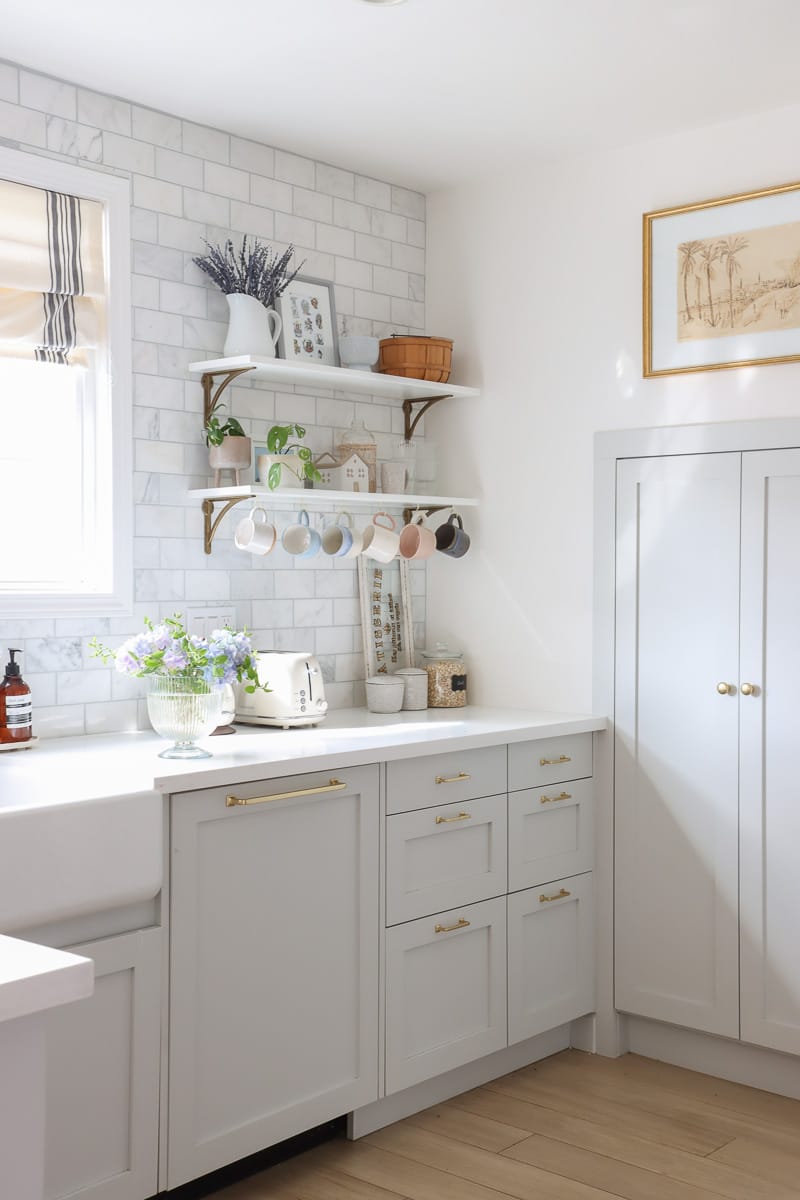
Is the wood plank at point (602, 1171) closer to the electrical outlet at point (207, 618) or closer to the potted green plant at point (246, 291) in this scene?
the electrical outlet at point (207, 618)

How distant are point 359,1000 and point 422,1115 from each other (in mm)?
448

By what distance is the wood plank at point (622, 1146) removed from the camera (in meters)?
2.70

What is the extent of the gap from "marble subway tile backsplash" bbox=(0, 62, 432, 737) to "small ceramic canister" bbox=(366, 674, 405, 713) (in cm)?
13

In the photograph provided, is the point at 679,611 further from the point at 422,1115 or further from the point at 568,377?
the point at 422,1115

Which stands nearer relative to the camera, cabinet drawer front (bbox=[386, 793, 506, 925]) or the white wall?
cabinet drawer front (bbox=[386, 793, 506, 925])

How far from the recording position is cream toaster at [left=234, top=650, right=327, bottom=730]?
10.4 ft

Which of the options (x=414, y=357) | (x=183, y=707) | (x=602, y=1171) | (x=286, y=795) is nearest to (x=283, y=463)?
(x=414, y=357)

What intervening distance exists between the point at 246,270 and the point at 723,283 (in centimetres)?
128

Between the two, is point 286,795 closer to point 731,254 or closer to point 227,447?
point 227,447

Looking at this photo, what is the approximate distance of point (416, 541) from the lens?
11.8ft

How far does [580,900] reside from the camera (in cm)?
350

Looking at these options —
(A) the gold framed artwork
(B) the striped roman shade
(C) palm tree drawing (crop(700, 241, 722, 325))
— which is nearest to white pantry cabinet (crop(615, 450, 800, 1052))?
(A) the gold framed artwork

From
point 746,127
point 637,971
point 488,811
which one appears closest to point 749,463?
point 746,127

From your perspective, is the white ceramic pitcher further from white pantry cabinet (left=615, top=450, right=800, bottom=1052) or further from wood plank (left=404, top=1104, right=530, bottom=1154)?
wood plank (left=404, top=1104, right=530, bottom=1154)
